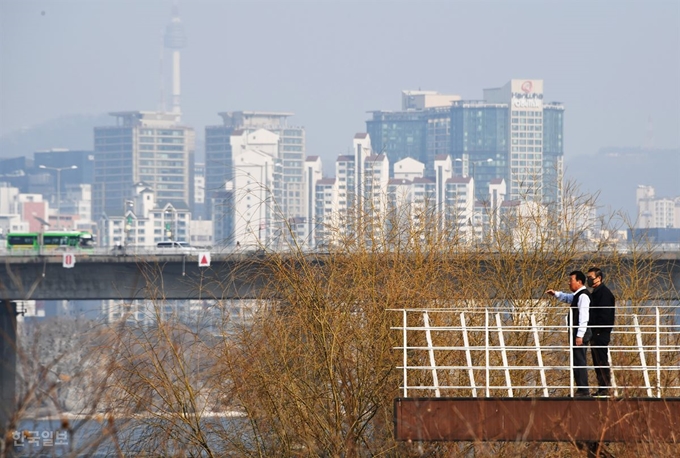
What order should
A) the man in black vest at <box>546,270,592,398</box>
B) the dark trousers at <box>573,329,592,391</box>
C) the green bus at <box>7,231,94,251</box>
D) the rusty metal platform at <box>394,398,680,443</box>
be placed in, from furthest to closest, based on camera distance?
the green bus at <box>7,231,94,251</box>
the dark trousers at <box>573,329,592,391</box>
the man in black vest at <box>546,270,592,398</box>
the rusty metal platform at <box>394,398,680,443</box>

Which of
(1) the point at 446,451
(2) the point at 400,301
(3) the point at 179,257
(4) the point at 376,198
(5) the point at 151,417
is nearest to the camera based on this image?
(1) the point at 446,451

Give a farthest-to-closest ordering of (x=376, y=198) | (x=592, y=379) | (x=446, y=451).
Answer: (x=376, y=198) < (x=592, y=379) < (x=446, y=451)

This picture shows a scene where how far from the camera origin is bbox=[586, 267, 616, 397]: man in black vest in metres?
14.5

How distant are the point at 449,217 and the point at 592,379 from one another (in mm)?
7576

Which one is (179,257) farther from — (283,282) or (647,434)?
(647,434)

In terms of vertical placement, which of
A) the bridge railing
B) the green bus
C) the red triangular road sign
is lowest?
the bridge railing

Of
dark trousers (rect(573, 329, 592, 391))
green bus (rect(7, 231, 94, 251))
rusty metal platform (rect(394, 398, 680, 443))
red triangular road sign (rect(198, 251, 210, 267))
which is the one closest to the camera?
rusty metal platform (rect(394, 398, 680, 443))

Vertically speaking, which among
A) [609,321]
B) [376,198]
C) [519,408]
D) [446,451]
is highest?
[376,198]

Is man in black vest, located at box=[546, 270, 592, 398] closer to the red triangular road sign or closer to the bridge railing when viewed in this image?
the bridge railing

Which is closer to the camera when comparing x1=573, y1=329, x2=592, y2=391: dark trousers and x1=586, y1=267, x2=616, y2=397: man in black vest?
x1=586, y1=267, x2=616, y2=397: man in black vest

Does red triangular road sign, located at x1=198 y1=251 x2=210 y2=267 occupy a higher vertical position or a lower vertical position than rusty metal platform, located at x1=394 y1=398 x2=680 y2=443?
higher

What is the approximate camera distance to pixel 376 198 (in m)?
27.8

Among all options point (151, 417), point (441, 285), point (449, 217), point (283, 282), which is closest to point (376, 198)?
point (449, 217)

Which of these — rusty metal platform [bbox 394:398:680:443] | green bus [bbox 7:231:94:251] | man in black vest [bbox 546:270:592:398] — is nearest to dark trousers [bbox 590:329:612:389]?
man in black vest [bbox 546:270:592:398]
